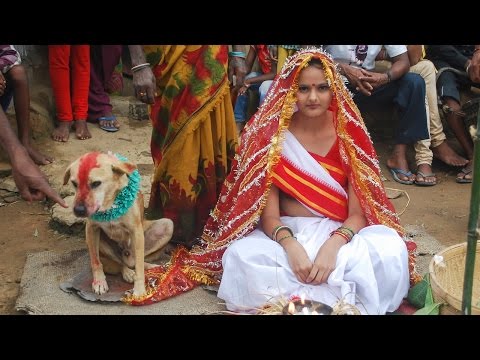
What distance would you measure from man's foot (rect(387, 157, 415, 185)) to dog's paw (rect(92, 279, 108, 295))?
3.15 m

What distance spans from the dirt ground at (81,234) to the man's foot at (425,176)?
66 millimetres

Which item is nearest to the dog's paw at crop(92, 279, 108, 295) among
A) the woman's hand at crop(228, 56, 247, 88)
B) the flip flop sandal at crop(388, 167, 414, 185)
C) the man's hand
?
the man's hand

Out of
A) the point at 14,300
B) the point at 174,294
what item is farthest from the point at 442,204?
the point at 14,300

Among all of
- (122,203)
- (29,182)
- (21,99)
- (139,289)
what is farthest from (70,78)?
(29,182)

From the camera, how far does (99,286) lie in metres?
3.74

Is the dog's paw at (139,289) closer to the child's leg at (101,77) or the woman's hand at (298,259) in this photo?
the woman's hand at (298,259)

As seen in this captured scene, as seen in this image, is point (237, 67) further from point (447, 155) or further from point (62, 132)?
point (447, 155)

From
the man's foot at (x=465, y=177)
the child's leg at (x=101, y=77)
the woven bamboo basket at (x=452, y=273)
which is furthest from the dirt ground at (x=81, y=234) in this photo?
the woven bamboo basket at (x=452, y=273)

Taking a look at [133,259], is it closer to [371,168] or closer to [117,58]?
[371,168]

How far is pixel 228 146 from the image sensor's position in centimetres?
426

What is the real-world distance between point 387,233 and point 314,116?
0.79 metres

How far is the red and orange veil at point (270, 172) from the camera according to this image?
3674 millimetres

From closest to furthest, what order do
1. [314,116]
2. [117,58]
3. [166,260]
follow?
[314,116] < [166,260] < [117,58]

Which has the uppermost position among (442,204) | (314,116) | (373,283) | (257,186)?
(314,116)
